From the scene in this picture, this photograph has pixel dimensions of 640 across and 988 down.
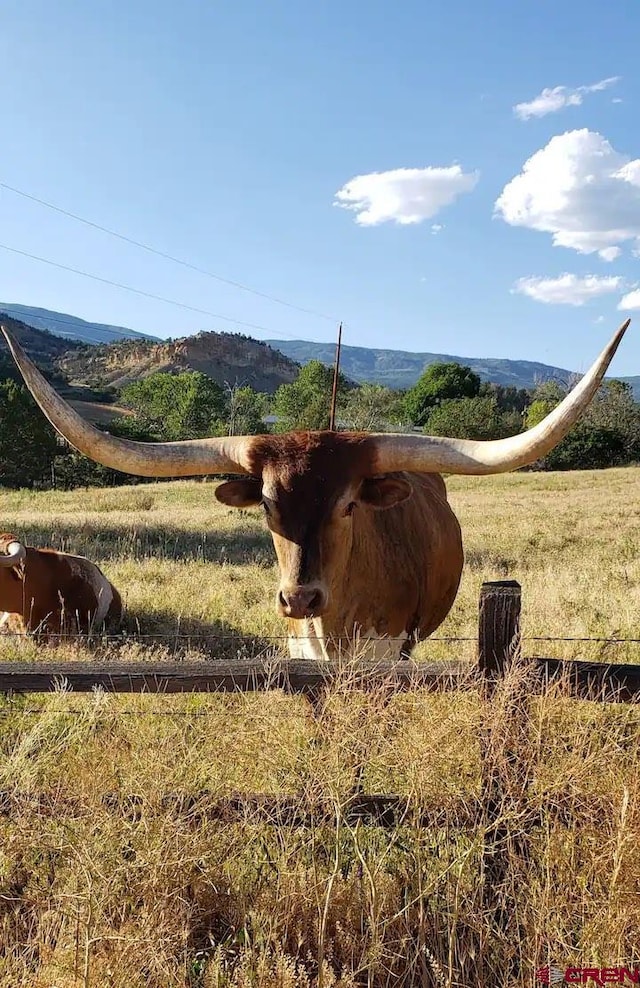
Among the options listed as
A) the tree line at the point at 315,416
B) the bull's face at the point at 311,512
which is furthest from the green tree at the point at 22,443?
the bull's face at the point at 311,512

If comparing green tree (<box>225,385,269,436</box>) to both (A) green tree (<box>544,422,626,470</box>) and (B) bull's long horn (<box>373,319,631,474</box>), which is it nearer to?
(A) green tree (<box>544,422,626,470</box>)

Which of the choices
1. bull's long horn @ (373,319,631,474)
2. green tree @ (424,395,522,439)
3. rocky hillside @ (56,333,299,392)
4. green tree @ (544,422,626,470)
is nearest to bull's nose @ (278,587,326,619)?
bull's long horn @ (373,319,631,474)

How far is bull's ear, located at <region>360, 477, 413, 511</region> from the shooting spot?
4098 millimetres

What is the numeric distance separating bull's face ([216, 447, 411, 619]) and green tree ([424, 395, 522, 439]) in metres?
49.7

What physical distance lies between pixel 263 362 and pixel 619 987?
617ft

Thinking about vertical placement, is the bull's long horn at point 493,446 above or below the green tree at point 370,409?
below

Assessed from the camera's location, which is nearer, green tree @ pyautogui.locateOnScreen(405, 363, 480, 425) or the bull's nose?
the bull's nose

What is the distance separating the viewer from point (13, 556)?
7.12m

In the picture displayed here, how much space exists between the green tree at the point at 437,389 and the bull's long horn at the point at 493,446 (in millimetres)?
70497

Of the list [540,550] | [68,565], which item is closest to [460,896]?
[68,565]

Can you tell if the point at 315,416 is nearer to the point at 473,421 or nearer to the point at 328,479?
the point at 473,421

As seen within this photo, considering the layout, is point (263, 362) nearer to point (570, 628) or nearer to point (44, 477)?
point (44, 477)

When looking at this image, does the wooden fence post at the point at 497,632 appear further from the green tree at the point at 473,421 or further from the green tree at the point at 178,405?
the green tree at the point at 178,405

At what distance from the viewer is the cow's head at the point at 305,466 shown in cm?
364
